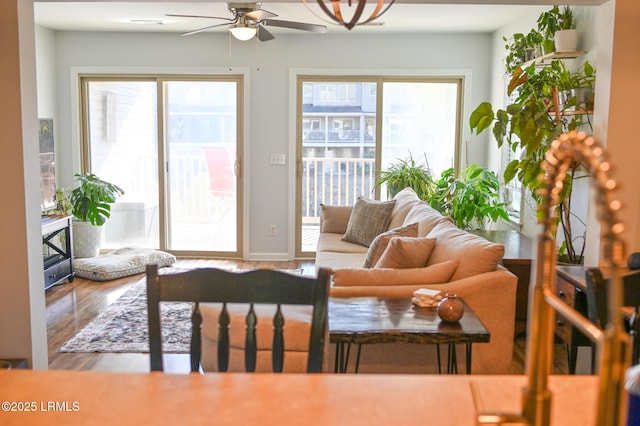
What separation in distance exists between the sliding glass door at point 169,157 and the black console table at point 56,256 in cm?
126

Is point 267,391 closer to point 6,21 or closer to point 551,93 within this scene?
point 6,21

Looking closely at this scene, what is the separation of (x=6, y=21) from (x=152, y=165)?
407cm

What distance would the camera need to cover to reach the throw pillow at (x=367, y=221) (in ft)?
17.7

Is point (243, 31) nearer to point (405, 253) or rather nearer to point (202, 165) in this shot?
point (405, 253)

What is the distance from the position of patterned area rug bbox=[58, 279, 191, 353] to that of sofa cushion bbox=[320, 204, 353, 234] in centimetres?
153

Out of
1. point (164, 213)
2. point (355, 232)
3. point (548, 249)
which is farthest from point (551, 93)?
point (164, 213)

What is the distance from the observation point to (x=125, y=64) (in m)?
7.00

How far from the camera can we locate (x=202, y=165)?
724 cm

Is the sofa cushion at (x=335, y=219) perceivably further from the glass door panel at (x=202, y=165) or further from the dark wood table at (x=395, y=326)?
the dark wood table at (x=395, y=326)

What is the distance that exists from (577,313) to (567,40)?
13.5 feet

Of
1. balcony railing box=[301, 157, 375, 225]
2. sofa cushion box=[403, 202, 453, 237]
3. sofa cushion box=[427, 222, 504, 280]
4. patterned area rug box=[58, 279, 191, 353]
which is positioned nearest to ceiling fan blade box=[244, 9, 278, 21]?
sofa cushion box=[403, 202, 453, 237]

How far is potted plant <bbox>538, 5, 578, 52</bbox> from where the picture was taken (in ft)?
14.5

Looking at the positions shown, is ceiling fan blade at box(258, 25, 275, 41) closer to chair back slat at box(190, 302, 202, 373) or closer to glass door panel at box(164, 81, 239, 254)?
glass door panel at box(164, 81, 239, 254)

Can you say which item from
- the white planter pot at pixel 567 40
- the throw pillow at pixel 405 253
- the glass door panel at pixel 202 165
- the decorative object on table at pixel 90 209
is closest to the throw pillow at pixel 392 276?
the throw pillow at pixel 405 253
